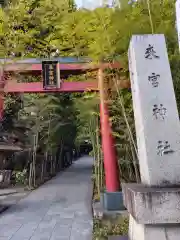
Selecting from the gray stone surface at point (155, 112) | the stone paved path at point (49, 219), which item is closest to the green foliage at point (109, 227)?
the stone paved path at point (49, 219)

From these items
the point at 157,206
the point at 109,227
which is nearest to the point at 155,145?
the point at 157,206

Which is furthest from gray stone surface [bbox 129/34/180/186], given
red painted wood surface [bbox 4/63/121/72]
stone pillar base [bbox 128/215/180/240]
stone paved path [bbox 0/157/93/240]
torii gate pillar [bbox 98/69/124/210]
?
red painted wood surface [bbox 4/63/121/72]

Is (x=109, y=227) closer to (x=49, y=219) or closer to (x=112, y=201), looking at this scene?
(x=112, y=201)

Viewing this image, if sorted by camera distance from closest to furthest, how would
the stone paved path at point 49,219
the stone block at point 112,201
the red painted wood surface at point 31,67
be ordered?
the stone paved path at point 49,219 < the stone block at point 112,201 < the red painted wood surface at point 31,67

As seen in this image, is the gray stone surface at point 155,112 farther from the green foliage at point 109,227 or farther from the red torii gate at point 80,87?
the red torii gate at point 80,87

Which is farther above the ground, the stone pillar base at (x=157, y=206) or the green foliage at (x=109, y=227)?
the stone pillar base at (x=157, y=206)

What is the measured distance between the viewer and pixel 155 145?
3.05 meters

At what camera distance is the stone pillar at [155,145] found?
2652 mm

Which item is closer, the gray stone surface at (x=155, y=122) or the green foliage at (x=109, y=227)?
the gray stone surface at (x=155, y=122)

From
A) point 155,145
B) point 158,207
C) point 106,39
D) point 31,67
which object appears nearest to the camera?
point 158,207

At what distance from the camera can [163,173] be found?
117 inches

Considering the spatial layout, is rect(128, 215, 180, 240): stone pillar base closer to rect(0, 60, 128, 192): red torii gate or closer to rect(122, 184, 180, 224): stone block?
rect(122, 184, 180, 224): stone block

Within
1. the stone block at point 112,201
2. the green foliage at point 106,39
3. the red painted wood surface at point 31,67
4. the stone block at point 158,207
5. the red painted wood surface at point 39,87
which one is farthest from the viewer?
the red painted wood surface at point 39,87

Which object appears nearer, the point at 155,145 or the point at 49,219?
the point at 155,145
